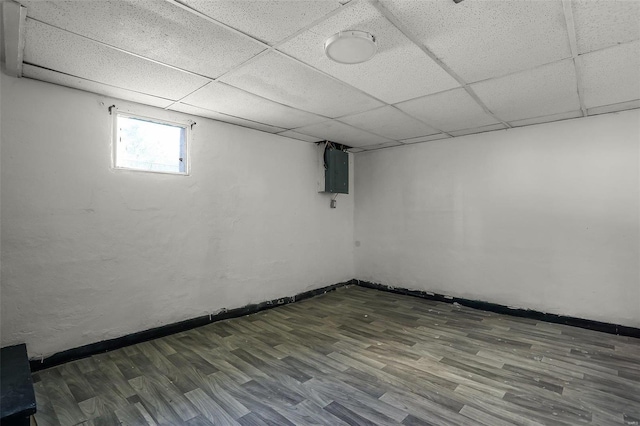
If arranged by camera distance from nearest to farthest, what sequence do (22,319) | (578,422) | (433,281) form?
1. (578,422)
2. (22,319)
3. (433,281)

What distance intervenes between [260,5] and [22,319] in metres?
3.12

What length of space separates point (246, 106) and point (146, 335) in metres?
2.67

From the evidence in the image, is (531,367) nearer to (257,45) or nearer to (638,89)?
(638,89)

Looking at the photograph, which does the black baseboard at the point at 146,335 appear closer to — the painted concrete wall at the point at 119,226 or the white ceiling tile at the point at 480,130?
the painted concrete wall at the point at 119,226

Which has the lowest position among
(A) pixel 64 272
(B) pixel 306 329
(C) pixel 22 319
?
(B) pixel 306 329

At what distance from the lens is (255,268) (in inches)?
168

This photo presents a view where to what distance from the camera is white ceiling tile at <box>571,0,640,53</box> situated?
166 centimetres

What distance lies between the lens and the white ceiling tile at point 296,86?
2.39m

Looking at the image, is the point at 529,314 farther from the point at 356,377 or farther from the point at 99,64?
the point at 99,64

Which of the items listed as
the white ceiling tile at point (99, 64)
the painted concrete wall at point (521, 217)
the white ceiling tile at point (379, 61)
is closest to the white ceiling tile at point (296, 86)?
the white ceiling tile at point (379, 61)

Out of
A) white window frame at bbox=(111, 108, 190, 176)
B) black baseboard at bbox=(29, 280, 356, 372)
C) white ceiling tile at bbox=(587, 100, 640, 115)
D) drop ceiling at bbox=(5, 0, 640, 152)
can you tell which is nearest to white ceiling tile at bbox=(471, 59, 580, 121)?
drop ceiling at bbox=(5, 0, 640, 152)

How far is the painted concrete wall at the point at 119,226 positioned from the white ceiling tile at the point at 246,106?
49 centimetres

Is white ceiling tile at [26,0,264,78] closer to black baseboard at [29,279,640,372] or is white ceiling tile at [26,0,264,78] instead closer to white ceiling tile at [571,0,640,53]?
white ceiling tile at [571,0,640,53]

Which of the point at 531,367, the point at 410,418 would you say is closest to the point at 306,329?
the point at 410,418
